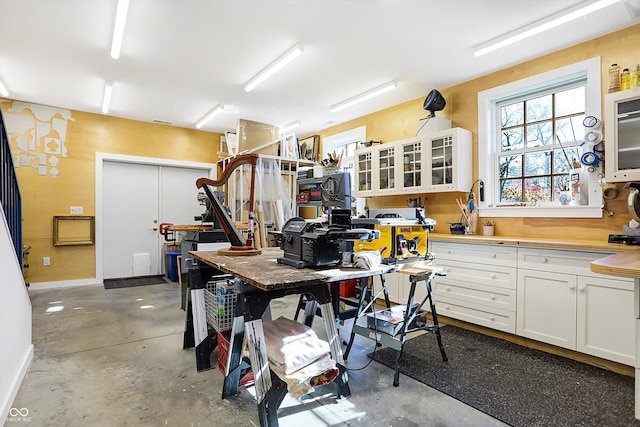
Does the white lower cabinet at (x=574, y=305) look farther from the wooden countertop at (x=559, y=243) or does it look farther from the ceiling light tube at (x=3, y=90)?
the ceiling light tube at (x=3, y=90)

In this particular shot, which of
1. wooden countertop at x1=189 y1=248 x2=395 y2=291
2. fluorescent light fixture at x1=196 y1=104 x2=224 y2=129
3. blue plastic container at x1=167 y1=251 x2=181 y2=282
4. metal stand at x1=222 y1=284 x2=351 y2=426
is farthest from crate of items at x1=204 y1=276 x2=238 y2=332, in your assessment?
blue plastic container at x1=167 y1=251 x2=181 y2=282

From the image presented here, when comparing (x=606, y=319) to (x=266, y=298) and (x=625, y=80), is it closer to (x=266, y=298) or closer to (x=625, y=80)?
(x=625, y=80)

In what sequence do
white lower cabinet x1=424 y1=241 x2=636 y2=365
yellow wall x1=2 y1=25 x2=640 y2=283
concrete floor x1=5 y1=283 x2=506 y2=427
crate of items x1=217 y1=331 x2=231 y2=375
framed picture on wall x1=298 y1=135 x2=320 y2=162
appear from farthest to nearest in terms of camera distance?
framed picture on wall x1=298 y1=135 x2=320 y2=162 → yellow wall x1=2 y1=25 x2=640 y2=283 → white lower cabinet x1=424 y1=241 x2=636 y2=365 → crate of items x1=217 y1=331 x2=231 y2=375 → concrete floor x1=5 y1=283 x2=506 y2=427

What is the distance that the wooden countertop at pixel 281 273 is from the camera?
1.46m

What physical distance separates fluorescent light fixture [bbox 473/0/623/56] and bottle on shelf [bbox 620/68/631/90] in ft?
2.00

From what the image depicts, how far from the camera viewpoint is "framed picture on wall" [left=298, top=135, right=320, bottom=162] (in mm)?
6289

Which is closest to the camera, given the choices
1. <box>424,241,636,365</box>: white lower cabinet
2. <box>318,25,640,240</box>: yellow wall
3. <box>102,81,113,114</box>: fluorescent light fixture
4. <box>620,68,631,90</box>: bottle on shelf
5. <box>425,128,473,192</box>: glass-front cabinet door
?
<box>424,241,636,365</box>: white lower cabinet

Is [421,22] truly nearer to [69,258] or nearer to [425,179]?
[425,179]

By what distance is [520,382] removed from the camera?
7.52ft

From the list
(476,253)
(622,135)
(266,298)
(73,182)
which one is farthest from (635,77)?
(73,182)

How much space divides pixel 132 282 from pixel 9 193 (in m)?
3.30

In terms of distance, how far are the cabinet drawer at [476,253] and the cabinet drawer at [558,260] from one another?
0.31 feet

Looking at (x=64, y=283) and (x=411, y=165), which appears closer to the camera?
(x=411, y=165)

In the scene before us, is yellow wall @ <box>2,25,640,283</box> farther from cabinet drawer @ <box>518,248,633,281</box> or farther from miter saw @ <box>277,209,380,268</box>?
miter saw @ <box>277,209,380,268</box>
